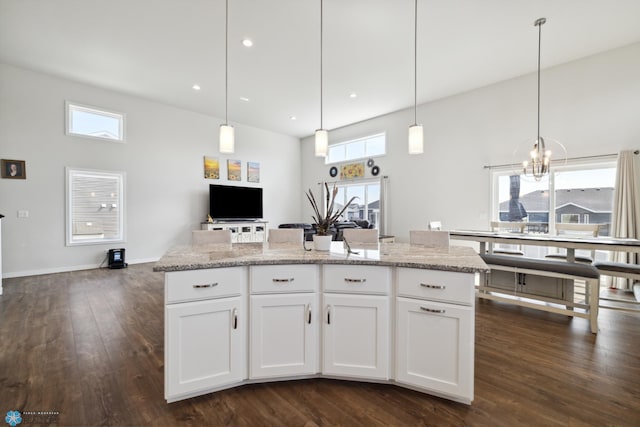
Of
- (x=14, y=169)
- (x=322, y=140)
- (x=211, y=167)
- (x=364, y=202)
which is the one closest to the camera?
(x=322, y=140)

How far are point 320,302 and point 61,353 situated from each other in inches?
86.5

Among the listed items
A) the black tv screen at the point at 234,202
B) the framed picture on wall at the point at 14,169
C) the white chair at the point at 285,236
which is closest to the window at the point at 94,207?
the framed picture on wall at the point at 14,169

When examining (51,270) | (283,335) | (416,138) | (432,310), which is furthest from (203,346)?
(51,270)

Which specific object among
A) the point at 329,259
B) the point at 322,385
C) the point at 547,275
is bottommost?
the point at 322,385

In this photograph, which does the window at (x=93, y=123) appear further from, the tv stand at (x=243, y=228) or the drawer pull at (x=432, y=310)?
the drawer pull at (x=432, y=310)

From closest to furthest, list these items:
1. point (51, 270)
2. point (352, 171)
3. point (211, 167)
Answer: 1. point (51, 270)
2. point (211, 167)
3. point (352, 171)

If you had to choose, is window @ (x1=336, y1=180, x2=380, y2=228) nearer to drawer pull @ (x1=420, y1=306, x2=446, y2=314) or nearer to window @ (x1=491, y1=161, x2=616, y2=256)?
window @ (x1=491, y1=161, x2=616, y2=256)

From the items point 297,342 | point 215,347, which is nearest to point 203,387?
point 215,347

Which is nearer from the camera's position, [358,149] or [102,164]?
[102,164]

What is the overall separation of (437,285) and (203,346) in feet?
4.69

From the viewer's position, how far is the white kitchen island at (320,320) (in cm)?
157

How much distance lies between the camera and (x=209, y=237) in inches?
100.0

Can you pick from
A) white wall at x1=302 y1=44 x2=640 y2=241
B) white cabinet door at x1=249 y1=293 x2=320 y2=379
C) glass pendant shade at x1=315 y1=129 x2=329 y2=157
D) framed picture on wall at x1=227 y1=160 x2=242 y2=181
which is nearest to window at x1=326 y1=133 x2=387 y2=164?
white wall at x1=302 y1=44 x2=640 y2=241

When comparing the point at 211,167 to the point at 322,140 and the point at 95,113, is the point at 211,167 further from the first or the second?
the point at 322,140
